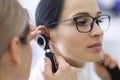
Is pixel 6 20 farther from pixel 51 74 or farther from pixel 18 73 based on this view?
pixel 51 74

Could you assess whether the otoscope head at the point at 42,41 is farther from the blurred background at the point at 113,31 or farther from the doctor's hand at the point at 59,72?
the blurred background at the point at 113,31

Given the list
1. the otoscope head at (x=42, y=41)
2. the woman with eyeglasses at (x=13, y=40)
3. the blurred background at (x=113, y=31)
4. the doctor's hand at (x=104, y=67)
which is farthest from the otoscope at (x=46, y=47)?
the blurred background at (x=113, y=31)

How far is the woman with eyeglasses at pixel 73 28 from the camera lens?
960mm

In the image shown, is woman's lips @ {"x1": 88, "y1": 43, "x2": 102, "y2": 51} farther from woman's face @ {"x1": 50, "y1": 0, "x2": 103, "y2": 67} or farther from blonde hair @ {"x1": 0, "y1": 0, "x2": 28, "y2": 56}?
blonde hair @ {"x1": 0, "y1": 0, "x2": 28, "y2": 56}

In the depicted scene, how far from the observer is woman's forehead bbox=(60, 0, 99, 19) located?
0.96 meters

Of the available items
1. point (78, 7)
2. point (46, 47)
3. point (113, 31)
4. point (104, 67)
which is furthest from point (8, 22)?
point (113, 31)

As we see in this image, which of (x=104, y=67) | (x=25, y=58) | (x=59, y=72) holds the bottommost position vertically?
(x=104, y=67)

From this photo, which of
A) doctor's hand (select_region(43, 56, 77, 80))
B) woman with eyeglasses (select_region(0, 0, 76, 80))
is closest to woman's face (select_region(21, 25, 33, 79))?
woman with eyeglasses (select_region(0, 0, 76, 80))

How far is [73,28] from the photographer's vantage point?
97cm

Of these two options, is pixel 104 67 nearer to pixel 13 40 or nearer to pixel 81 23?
pixel 81 23

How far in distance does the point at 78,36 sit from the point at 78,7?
11cm

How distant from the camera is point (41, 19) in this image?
1.03m

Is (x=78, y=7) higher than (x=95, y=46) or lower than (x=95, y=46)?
higher

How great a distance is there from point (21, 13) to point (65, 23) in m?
0.38
